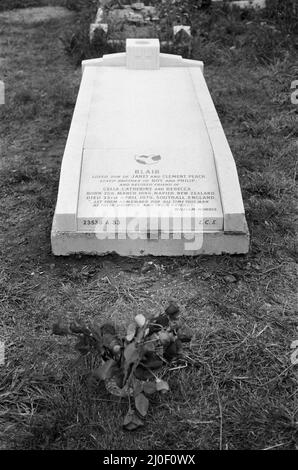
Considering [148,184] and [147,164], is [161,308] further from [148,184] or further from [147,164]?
[147,164]

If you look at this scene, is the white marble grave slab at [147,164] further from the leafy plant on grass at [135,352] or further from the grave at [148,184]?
the leafy plant on grass at [135,352]

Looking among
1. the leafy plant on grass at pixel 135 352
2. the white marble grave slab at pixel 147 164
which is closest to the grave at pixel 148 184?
the white marble grave slab at pixel 147 164

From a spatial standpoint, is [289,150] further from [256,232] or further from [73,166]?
[73,166]

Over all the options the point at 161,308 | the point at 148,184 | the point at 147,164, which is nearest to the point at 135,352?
the point at 161,308

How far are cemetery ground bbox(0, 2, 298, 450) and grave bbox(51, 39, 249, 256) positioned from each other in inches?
4.8

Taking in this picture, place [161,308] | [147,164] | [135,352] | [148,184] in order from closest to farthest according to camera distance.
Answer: [135,352] < [161,308] < [148,184] < [147,164]

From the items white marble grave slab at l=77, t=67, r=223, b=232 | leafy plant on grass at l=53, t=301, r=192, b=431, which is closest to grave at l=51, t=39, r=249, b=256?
white marble grave slab at l=77, t=67, r=223, b=232

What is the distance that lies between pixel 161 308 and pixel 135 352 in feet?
2.44

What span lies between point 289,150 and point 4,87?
9.89 ft

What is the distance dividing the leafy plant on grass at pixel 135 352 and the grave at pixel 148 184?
0.89 metres

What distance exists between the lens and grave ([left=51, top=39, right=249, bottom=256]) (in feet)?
10.6

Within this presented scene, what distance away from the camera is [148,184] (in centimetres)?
340

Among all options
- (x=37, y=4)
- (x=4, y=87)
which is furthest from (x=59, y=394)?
(x=37, y=4)

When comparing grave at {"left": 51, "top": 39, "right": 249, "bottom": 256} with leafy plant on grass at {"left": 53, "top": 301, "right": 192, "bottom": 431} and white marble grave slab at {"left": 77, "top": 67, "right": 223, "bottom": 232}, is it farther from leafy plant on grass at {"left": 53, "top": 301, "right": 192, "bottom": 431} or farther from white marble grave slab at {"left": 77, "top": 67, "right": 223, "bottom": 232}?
leafy plant on grass at {"left": 53, "top": 301, "right": 192, "bottom": 431}
